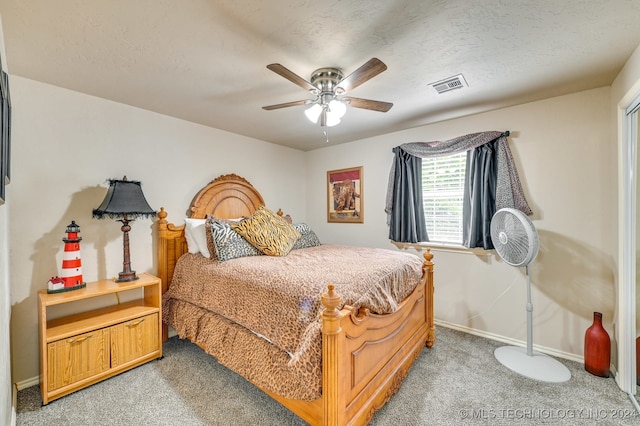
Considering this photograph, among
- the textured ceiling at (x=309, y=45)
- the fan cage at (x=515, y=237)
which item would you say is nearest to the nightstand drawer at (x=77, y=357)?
the textured ceiling at (x=309, y=45)

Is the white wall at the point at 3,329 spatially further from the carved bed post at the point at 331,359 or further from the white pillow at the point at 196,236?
the carved bed post at the point at 331,359

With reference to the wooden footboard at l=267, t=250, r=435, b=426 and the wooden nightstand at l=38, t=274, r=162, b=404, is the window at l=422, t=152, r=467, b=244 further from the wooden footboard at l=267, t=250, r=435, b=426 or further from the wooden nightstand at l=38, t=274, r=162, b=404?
the wooden nightstand at l=38, t=274, r=162, b=404

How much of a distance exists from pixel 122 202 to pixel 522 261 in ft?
10.9

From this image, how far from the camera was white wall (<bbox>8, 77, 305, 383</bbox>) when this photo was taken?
1.98 m

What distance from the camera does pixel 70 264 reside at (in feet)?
6.64

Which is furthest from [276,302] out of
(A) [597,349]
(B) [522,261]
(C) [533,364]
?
(A) [597,349]

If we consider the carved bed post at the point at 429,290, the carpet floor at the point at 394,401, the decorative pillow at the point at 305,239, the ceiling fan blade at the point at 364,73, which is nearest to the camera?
the ceiling fan blade at the point at 364,73

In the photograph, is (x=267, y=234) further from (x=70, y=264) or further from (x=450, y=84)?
(x=450, y=84)

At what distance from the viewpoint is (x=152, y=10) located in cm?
132

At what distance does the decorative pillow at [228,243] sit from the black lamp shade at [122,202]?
56 cm

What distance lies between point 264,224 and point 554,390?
2683 mm

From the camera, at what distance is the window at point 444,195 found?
9.70ft

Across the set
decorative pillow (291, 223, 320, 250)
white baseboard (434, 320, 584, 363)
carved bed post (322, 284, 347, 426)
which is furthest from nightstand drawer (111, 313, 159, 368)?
white baseboard (434, 320, 584, 363)

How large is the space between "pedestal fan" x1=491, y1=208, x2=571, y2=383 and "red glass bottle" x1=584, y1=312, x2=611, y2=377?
176 millimetres
